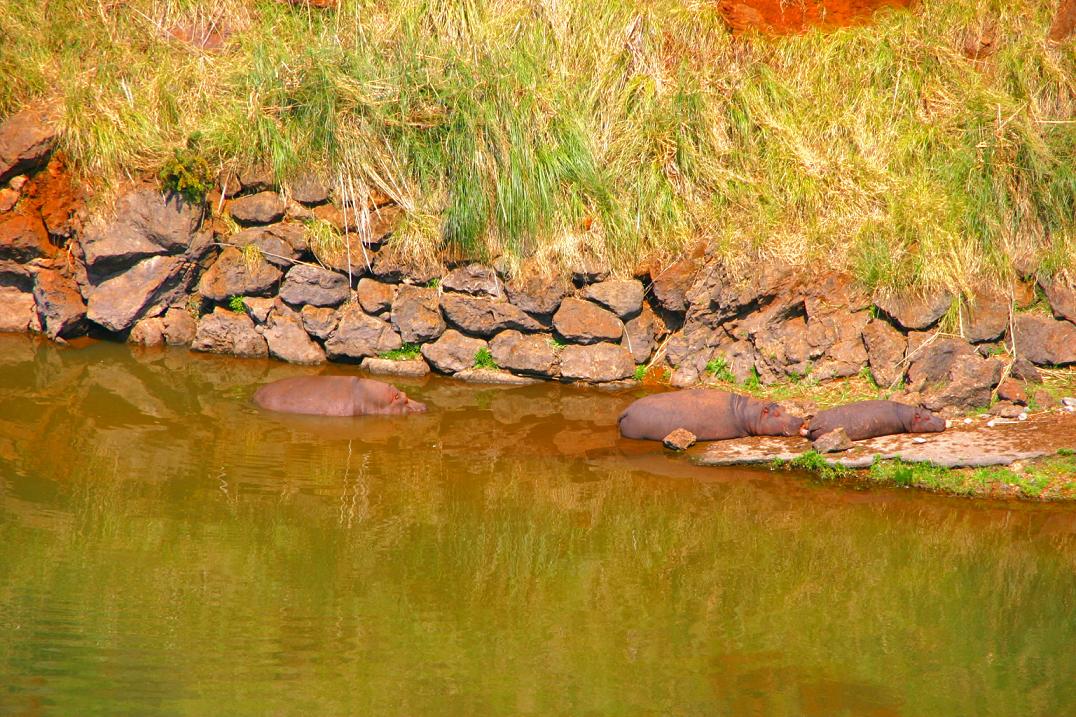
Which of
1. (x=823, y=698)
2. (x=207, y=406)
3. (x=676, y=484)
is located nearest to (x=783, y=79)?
(x=676, y=484)

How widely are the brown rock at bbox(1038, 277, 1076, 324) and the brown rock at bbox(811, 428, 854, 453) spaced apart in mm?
3170

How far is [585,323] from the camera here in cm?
1059

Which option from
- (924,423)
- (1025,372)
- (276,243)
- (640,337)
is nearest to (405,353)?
(276,243)

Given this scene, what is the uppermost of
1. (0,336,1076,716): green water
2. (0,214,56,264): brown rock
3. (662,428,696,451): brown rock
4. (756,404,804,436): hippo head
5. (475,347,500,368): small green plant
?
(0,214,56,264): brown rock

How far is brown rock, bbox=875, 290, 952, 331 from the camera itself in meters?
10.1

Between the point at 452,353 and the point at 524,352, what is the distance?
2.52 ft

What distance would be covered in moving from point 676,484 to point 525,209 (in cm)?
382

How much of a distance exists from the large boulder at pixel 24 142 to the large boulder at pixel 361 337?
3.69 metres

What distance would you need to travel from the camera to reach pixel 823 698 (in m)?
Result: 5.37

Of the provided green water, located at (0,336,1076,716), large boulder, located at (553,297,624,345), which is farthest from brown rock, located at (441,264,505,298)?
green water, located at (0,336,1076,716)

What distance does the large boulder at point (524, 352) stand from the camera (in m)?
10.6

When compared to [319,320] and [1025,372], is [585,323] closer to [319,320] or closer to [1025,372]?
[319,320]

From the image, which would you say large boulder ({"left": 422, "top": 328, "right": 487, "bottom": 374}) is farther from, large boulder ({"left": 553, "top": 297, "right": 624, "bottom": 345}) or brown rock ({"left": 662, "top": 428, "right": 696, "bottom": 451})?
brown rock ({"left": 662, "top": 428, "right": 696, "bottom": 451})

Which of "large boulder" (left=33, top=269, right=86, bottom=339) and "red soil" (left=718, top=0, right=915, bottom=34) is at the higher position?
"red soil" (left=718, top=0, right=915, bottom=34)
